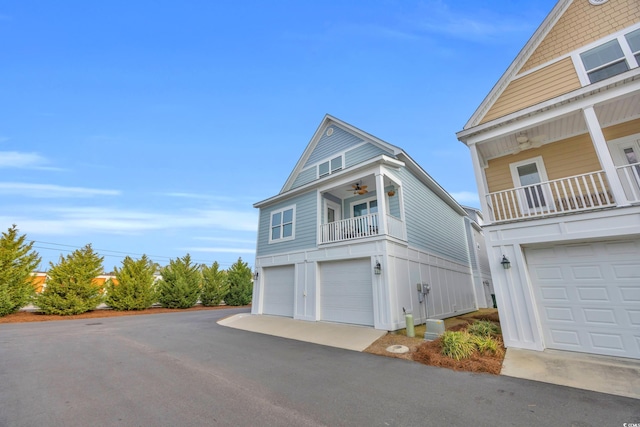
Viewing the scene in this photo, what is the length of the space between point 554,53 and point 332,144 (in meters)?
9.00

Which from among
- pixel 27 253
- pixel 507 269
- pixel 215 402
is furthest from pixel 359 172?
pixel 27 253

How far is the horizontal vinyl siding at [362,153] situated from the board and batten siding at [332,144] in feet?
1.31

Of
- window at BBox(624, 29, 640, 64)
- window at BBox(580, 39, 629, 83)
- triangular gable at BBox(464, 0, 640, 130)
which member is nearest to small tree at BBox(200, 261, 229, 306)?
triangular gable at BBox(464, 0, 640, 130)

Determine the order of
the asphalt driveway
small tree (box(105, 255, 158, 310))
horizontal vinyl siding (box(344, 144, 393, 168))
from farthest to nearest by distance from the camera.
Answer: small tree (box(105, 255, 158, 310))
horizontal vinyl siding (box(344, 144, 393, 168))
the asphalt driveway

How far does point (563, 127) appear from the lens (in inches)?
284

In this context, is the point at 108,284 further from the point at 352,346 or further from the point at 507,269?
the point at 507,269

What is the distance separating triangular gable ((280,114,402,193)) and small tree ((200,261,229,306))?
12446 millimetres

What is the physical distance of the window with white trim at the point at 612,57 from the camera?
6.49 metres

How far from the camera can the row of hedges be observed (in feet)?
46.6

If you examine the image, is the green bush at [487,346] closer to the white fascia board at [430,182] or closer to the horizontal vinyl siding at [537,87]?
the horizontal vinyl siding at [537,87]

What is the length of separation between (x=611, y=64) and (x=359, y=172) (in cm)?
773

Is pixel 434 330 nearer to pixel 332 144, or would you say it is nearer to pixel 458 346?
pixel 458 346

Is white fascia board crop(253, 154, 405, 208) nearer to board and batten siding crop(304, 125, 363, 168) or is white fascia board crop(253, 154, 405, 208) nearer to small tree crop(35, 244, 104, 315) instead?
board and batten siding crop(304, 125, 363, 168)

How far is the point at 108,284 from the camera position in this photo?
57.3 feet
